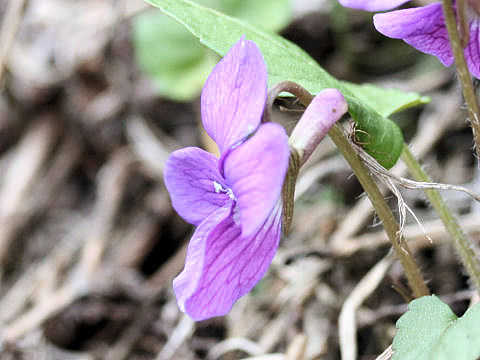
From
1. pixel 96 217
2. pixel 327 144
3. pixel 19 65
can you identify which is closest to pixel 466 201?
pixel 327 144

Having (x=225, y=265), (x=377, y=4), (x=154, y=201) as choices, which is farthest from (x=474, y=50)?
(x=154, y=201)

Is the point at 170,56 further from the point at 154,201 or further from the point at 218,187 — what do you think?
the point at 218,187

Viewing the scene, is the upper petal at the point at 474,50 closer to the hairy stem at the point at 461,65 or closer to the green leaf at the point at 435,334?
the hairy stem at the point at 461,65

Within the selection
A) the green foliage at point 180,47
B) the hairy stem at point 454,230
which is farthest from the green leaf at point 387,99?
the green foliage at point 180,47

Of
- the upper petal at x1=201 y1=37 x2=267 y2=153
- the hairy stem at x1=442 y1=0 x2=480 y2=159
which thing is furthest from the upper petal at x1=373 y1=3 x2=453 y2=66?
the upper petal at x1=201 y1=37 x2=267 y2=153

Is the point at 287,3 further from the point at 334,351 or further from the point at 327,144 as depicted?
the point at 334,351
